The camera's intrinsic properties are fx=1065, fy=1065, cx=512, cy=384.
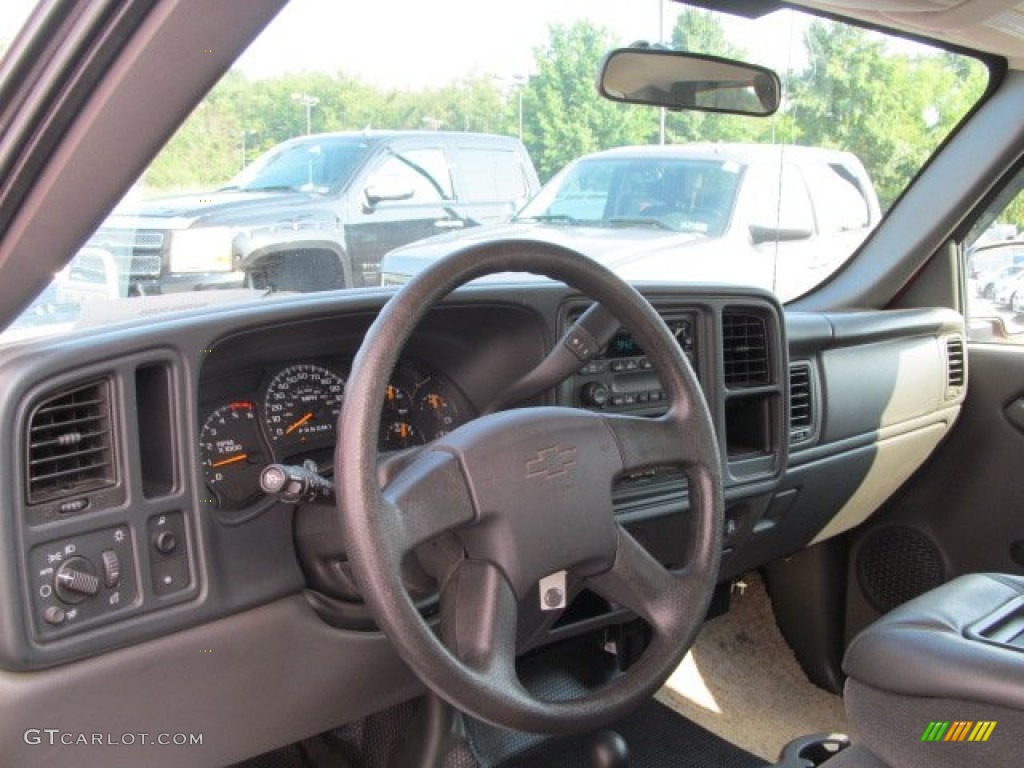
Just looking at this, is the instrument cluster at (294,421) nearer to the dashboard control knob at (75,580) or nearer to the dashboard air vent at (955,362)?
the dashboard control knob at (75,580)

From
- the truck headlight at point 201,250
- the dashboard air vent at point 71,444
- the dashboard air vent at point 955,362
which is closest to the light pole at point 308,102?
the truck headlight at point 201,250

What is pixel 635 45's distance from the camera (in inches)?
91.3

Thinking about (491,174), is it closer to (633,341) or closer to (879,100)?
(633,341)

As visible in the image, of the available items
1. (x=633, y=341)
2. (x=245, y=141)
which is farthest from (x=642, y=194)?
(x=245, y=141)

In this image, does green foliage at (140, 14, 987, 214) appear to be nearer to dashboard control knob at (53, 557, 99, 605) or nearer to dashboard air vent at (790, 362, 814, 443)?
dashboard control knob at (53, 557, 99, 605)

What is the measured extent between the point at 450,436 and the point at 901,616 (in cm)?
99

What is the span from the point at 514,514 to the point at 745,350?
1.36 meters

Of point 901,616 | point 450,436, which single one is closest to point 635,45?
point 450,436

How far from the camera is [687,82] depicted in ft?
8.16

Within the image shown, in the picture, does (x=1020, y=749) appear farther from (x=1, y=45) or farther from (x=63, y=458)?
(x=1, y=45)

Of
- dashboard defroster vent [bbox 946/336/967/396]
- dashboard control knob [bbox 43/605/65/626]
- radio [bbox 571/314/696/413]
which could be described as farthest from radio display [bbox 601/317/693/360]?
dashboard defroster vent [bbox 946/336/967/396]

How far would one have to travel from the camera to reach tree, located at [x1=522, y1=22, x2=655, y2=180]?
2713 millimetres

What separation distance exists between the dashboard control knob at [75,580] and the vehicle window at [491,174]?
4.69 feet

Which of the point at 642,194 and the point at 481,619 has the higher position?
the point at 642,194
